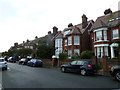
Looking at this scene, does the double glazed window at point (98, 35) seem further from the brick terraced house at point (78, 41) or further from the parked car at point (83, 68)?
the parked car at point (83, 68)

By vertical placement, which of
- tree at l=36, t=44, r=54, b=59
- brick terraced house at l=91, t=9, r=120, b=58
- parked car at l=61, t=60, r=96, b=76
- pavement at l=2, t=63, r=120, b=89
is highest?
brick terraced house at l=91, t=9, r=120, b=58

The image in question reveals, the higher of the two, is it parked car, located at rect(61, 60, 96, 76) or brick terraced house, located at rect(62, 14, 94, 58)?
brick terraced house, located at rect(62, 14, 94, 58)

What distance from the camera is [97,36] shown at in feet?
83.9

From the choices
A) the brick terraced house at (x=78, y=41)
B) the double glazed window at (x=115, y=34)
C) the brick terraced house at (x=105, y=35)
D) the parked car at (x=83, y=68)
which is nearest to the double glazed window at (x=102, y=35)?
the brick terraced house at (x=105, y=35)

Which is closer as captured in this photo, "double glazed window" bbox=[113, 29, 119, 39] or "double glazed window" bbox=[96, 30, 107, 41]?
"double glazed window" bbox=[113, 29, 119, 39]

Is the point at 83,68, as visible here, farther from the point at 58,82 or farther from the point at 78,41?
the point at 78,41

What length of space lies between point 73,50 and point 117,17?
36.4 ft

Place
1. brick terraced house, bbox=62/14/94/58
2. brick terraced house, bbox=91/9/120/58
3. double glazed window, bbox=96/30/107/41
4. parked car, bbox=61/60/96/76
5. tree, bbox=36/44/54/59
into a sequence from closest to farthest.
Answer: parked car, bbox=61/60/96/76
brick terraced house, bbox=91/9/120/58
double glazed window, bbox=96/30/107/41
brick terraced house, bbox=62/14/94/58
tree, bbox=36/44/54/59

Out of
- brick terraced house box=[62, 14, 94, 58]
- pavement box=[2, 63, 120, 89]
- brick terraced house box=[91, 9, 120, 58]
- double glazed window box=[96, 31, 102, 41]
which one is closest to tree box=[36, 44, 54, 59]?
brick terraced house box=[62, 14, 94, 58]

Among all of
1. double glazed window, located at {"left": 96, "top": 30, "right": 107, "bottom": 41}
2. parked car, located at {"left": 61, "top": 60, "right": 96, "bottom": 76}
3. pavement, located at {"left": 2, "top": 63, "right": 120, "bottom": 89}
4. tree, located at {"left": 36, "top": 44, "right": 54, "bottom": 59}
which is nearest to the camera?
pavement, located at {"left": 2, "top": 63, "right": 120, "bottom": 89}


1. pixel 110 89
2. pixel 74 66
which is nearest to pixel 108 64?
pixel 74 66

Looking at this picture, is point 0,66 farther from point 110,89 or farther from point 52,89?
point 110,89

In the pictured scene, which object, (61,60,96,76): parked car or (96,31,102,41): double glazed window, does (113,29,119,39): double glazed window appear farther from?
(61,60,96,76): parked car

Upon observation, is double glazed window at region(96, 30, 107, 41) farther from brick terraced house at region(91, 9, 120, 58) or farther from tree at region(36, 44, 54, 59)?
tree at region(36, 44, 54, 59)
